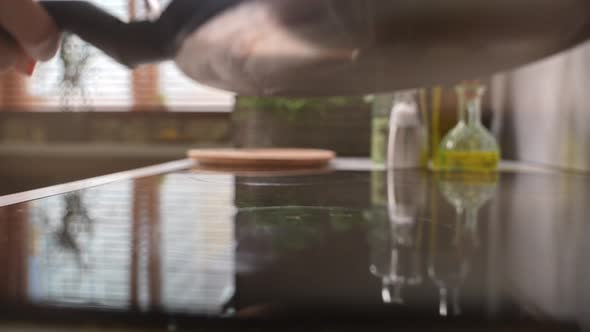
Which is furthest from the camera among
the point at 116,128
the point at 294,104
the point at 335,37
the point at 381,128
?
the point at 116,128

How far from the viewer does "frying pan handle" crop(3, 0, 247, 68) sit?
1.22 ft

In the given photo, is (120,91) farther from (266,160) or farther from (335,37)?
(335,37)

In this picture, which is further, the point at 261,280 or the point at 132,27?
the point at 132,27

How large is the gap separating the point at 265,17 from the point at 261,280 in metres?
0.22

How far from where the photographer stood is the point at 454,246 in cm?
24

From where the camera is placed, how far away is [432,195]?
1.63ft

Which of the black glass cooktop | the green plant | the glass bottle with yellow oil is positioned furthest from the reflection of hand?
the green plant

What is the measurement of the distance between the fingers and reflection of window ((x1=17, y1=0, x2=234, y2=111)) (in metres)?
1.51

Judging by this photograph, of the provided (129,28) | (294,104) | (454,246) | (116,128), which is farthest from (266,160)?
(116,128)

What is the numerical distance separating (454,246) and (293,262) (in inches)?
3.5

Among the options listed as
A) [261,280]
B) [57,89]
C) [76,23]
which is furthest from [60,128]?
[261,280]

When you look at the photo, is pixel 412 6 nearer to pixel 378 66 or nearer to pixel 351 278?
pixel 378 66

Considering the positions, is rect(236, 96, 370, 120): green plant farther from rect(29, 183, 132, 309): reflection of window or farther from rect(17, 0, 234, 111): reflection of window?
rect(29, 183, 132, 309): reflection of window

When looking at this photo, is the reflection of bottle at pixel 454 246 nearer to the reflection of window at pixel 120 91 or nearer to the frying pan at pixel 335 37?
the frying pan at pixel 335 37
